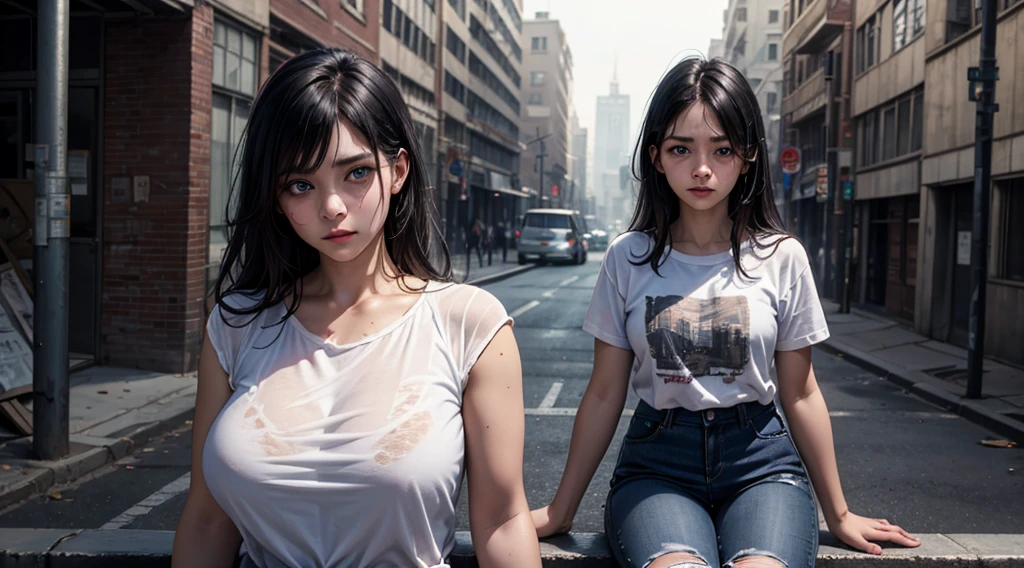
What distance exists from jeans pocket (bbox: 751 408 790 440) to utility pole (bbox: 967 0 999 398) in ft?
26.7

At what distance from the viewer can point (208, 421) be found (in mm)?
1939

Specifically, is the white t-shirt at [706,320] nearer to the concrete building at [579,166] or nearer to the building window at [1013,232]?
the building window at [1013,232]

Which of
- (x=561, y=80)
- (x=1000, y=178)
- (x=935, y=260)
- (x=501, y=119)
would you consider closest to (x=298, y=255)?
(x=1000, y=178)

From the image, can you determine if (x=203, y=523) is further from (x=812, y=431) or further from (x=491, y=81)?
(x=491, y=81)

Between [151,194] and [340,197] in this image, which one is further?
[151,194]

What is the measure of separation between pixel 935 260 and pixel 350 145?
15.6 metres

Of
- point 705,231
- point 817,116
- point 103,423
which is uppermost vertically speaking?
point 817,116

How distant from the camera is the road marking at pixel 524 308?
61.8ft

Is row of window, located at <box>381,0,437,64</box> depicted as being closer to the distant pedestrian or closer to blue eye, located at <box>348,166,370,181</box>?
the distant pedestrian

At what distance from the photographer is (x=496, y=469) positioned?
1.84m

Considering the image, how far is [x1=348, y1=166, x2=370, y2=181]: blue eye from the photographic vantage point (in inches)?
75.0

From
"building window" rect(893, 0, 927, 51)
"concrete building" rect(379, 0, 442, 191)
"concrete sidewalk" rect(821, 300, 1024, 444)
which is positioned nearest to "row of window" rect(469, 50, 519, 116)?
"concrete building" rect(379, 0, 442, 191)

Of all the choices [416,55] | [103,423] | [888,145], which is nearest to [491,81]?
[416,55]

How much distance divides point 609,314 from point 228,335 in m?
0.96
